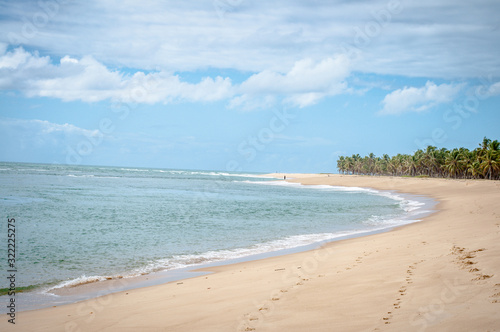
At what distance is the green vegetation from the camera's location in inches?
3834

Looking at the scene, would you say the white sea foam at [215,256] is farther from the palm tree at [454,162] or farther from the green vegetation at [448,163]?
the palm tree at [454,162]

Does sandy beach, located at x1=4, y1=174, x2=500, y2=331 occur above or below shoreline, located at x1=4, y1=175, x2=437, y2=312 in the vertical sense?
above

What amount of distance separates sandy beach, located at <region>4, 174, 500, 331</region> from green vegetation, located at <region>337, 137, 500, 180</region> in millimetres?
102488

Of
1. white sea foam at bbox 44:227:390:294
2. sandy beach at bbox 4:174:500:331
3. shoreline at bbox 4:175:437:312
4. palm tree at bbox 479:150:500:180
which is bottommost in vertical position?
white sea foam at bbox 44:227:390:294

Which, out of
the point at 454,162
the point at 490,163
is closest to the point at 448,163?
the point at 454,162

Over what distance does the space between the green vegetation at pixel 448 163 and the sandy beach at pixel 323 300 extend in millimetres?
102488

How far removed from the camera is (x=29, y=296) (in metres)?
10.6

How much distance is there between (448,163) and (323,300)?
127896 mm

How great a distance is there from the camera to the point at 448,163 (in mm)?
118688

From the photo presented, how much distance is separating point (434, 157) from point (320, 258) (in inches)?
5269

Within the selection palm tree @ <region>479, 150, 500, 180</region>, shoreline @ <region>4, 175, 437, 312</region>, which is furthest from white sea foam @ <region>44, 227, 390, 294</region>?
palm tree @ <region>479, 150, 500, 180</region>

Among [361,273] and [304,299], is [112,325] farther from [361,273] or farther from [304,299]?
[361,273]

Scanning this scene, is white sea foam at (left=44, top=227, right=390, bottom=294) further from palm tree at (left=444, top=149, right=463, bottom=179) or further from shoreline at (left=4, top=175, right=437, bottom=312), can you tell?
palm tree at (left=444, top=149, right=463, bottom=179)

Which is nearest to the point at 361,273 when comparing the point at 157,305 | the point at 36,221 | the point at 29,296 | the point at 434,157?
the point at 157,305
